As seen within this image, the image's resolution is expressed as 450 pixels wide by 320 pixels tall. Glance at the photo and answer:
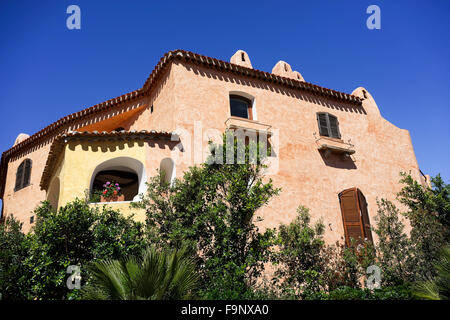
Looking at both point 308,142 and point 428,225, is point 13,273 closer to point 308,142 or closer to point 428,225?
point 428,225

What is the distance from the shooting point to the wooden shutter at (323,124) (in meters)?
16.1

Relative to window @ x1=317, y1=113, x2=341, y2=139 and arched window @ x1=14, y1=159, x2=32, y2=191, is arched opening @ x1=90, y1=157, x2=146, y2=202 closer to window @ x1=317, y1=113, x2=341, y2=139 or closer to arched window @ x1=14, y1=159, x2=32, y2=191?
arched window @ x1=14, y1=159, x2=32, y2=191

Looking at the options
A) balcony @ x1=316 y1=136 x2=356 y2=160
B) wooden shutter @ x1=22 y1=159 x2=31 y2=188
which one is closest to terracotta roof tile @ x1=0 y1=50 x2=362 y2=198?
wooden shutter @ x1=22 y1=159 x2=31 y2=188

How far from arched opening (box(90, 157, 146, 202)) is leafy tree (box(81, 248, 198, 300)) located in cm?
469

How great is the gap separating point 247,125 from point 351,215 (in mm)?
5470

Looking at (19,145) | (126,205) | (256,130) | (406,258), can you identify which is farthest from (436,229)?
(19,145)

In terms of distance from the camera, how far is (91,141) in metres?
11.4

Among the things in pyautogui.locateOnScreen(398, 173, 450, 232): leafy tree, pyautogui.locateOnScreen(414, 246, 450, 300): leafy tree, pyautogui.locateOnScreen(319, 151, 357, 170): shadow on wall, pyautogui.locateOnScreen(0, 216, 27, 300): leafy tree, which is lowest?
pyautogui.locateOnScreen(414, 246, 450, 300): leafy tree

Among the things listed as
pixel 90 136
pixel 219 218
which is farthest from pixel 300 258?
pixel 90 136

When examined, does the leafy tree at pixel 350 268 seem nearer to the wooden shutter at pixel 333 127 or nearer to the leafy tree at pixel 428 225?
the leafy tree at pixel 428 225

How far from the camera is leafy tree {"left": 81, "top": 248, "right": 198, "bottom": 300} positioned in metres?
6.19

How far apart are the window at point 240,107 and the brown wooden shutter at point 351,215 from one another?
507 centimetres

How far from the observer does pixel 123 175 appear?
46.1 ft

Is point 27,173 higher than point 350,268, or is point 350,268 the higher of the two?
point 27,173
